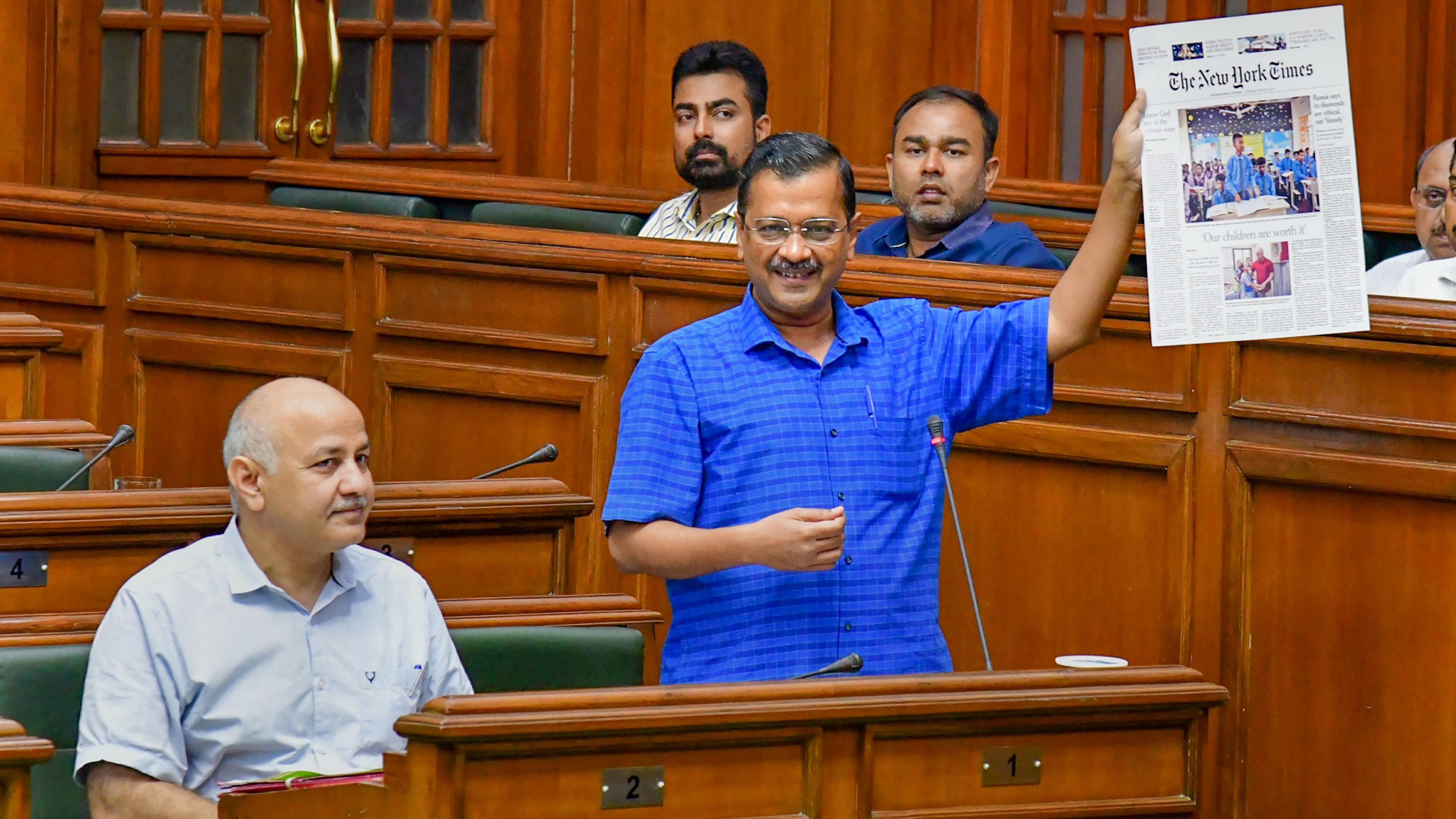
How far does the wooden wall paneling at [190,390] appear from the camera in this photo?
4.31 m

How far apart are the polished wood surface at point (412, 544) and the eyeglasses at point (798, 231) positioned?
1.95 ft

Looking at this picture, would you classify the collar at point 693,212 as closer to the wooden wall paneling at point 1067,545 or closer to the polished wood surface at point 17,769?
the wooden wall paneling at point 1067,545

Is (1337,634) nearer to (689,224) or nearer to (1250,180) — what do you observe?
(1250,180)

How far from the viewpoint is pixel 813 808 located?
190cm

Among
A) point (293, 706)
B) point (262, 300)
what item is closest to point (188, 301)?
point (262, 300)

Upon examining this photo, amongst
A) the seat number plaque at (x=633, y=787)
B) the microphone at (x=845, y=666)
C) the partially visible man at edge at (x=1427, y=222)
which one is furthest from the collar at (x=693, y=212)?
the seat number plaque at (x=633, y=787)

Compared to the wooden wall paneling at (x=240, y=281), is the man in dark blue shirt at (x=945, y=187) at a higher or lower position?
higher

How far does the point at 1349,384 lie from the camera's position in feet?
9.89

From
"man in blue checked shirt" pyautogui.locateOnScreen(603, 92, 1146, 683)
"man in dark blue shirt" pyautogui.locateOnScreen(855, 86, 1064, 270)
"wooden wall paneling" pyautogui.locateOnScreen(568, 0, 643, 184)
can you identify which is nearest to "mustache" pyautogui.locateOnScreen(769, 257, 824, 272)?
"man in blue checked shirt" pyautogui.locateOnScreen(603, 92, 1146, 683)

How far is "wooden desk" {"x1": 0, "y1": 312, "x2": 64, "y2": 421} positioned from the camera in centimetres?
396

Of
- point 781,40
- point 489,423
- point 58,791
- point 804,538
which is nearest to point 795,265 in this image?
point 804,538

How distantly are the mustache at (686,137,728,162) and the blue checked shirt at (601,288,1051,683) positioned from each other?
1.93 metres

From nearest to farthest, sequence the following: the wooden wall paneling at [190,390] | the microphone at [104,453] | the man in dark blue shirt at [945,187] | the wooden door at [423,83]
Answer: the microphone at [104,453] → the man in dark blue shirt at [945,187] → the wooden wall paneling at [190,390] → the wooden door at [423,83]

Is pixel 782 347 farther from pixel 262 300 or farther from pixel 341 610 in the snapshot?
pixel 262 300
